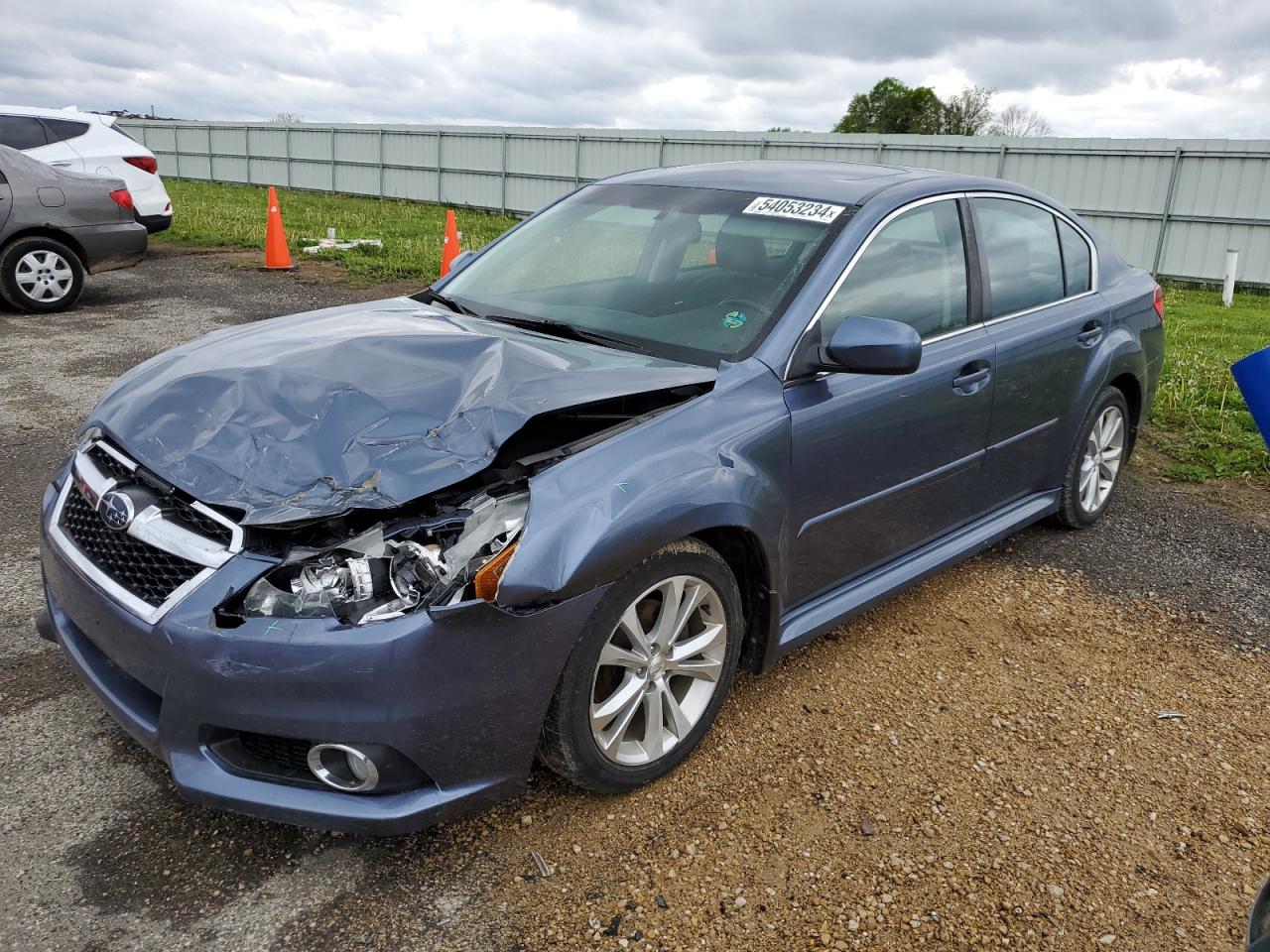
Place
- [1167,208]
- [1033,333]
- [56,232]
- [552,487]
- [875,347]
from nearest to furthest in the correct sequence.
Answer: [552,487] → [875,347] → [1033,333] → [56,232] → [1167,208]

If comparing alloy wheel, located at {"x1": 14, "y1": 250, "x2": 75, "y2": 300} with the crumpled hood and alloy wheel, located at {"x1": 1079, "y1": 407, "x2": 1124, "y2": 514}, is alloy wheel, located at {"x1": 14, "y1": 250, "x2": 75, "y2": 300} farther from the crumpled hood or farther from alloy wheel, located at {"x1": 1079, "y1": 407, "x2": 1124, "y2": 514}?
alloy wheel, located at {"x1": 1079, "y1": 407, "x2": 1124, "y2": 514}

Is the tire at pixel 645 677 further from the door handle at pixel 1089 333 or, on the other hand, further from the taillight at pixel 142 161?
the taillight at pixel 142 161

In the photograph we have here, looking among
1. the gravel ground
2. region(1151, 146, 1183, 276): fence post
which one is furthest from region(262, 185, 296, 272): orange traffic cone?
region(1151, 146, 1183, 276): fence post

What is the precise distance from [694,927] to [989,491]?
237cm

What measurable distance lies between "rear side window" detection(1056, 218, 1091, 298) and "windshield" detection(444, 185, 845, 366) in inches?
62.6

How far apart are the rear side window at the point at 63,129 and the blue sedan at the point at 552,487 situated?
34.4ft

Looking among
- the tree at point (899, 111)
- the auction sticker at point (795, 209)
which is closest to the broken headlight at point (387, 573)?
the auction sticker at point (795, 209)

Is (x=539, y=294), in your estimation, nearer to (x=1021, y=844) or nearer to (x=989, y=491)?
(x=989, y=491)

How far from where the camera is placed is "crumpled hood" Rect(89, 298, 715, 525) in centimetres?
251

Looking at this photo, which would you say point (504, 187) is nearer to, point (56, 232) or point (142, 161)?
point (142, 161)

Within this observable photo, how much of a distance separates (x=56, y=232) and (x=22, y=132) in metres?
3.55

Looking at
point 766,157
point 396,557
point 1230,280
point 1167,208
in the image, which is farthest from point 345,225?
point 396,557

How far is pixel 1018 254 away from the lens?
13.9 feet

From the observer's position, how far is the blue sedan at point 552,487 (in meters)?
2.37
